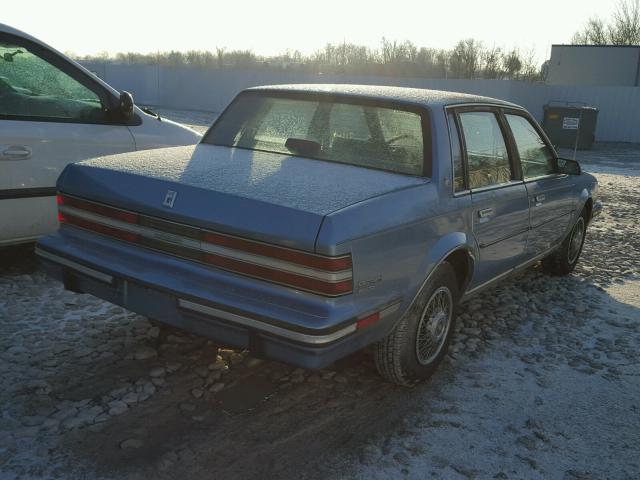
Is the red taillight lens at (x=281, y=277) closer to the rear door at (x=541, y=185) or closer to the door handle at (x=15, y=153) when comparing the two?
the rear door at (x=541, y=185)

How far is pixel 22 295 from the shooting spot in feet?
14.9

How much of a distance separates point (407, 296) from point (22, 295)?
2.87 m

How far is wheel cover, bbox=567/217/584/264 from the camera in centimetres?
590

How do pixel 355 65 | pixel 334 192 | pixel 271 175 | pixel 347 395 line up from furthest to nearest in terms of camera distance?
pixel 355 65 → pixel 347 395 → pixel 271 175 → pixel 334 192

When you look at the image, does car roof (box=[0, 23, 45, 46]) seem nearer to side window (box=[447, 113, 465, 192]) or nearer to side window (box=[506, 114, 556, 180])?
side window (box=[447, 113, 465, 192])

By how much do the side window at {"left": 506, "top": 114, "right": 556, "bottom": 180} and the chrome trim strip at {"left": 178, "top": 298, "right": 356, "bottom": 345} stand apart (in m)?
2.43

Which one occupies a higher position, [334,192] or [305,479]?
[334,192]

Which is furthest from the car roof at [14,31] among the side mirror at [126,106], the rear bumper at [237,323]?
the rear bumper at [237,323]

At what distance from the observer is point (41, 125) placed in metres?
4.74

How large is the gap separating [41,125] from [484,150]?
10.4 ft

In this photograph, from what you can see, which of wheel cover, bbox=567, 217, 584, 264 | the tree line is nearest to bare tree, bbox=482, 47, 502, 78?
the tree line

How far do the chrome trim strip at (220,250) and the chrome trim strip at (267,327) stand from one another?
9.0 inches

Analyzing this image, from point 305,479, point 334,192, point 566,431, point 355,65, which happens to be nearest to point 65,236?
point 334,192

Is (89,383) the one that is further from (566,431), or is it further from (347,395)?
(566,431)
